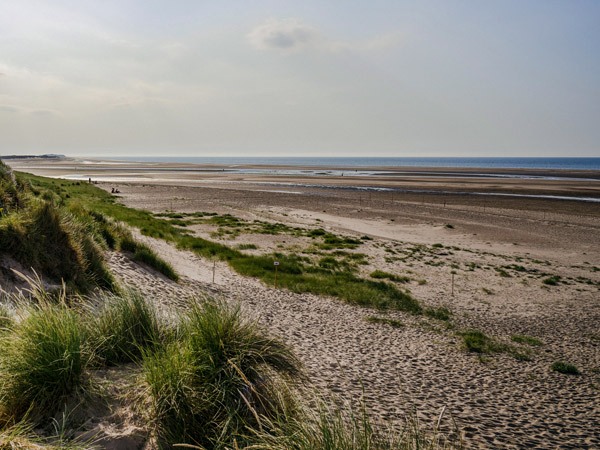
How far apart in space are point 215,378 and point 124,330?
183 centimetres

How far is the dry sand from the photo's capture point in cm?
824

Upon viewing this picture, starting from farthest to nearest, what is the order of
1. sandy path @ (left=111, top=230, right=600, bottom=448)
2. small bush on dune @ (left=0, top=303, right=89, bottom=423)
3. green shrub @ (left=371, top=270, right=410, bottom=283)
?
green shrub @ (left=371, top=270, right=410, bottom=283)
sandy path @ (left=111, top=230, right=600, bottom=448)
small bush on dune @ (left=0, top=303, right=89, bottom=423)

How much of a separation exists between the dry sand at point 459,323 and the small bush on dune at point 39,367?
7.88 ft

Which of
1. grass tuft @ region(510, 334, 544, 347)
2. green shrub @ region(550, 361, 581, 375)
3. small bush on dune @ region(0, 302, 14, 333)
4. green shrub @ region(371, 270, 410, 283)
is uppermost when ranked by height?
small bush on dune @ region(0, 302, 14, 333)

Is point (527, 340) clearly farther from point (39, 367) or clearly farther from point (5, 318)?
point (5, 318)

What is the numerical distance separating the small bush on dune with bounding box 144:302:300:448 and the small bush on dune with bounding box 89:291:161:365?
0.58 m

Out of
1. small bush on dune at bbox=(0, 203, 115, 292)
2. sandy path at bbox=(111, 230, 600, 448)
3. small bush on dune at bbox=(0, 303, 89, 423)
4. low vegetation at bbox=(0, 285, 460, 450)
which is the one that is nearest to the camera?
low vegetation at bbox=(0, 285, 460, 450)

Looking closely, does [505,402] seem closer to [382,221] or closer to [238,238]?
[238,238]

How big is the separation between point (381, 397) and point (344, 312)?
279 inches

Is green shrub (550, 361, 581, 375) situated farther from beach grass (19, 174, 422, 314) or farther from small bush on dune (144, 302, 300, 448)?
small bush on dune (144, 302, 300, 448)

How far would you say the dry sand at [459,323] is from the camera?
8.24 m

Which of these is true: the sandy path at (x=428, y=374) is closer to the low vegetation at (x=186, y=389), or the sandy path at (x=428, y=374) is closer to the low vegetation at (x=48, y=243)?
the low vegetation at (x=186, y=389)

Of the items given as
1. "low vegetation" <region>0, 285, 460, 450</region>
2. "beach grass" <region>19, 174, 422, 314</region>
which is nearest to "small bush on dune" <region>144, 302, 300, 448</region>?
"low vegetation" <region>0, 285, 460, 450</region>

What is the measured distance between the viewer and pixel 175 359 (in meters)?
5.27
